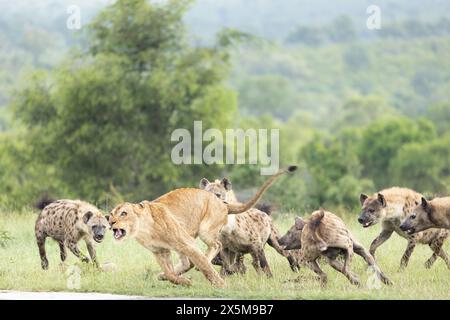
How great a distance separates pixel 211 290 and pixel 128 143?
28.2 m

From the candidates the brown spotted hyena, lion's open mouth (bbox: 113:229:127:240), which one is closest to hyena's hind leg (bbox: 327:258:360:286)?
lion's open mouth (bbox: 113:229:127:240)

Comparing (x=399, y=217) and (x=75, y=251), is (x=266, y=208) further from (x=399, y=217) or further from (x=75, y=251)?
(x=75, y=251)

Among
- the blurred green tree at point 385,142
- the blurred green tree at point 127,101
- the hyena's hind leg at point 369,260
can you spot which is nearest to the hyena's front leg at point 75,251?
the hyena's hind leg at point 369,260

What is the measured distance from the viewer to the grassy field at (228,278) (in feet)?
30.0

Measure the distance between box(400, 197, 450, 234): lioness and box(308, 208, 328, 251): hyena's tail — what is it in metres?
1.09

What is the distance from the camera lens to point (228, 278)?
10242 millimetres

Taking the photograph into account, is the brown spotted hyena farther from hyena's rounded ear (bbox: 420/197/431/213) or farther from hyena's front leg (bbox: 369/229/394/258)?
hyena's rounded ear (bbox: 420/197/431/213)

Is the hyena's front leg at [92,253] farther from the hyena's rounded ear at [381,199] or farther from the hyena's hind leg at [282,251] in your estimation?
the hyena's rounded ear at [381,199]

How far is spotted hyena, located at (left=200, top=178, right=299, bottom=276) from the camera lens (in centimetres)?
1045

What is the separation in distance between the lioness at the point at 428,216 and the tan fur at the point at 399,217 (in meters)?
0.39

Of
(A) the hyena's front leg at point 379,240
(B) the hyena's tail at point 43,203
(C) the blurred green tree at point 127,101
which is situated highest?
(C) the blurred green tree at point 127,101
